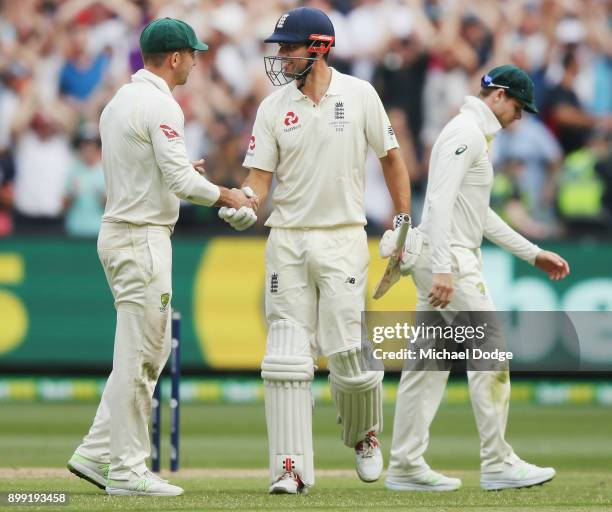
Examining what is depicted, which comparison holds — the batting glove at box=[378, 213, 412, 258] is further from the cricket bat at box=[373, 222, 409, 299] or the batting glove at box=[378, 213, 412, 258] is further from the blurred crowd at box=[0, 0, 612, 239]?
the blurred crowd at box=[0, 0, 612, 239]

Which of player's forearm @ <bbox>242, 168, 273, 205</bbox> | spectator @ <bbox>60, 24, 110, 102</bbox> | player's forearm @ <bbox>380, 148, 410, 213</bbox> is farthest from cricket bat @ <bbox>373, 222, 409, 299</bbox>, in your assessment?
spectator @ <bbox>60, 24, 110, 102</bbox>

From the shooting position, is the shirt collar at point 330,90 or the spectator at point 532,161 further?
the spectator at point 532,161

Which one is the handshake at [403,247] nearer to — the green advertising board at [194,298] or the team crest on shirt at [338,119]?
the team crest on shirt at [338,119]

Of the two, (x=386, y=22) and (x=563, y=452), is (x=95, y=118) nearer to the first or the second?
(x=386, y=22)

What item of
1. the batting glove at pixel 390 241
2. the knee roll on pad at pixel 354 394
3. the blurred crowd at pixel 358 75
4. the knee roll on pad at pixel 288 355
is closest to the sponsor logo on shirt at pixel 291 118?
the batting glove at pixel 390 241

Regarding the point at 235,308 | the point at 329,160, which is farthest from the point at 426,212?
the point at 235,308

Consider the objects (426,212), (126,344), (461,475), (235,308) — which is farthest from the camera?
(235,308)

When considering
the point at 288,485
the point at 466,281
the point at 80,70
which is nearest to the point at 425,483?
the point at 288,485

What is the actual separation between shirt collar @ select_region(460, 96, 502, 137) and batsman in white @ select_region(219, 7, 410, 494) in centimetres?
63

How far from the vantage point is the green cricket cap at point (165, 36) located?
6.71m

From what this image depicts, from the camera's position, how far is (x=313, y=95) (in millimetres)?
6965

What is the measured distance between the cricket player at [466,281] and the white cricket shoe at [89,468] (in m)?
1.45

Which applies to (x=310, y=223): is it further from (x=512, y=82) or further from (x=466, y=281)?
(x=512, y=82)

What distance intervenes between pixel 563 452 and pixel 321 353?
3281mm
